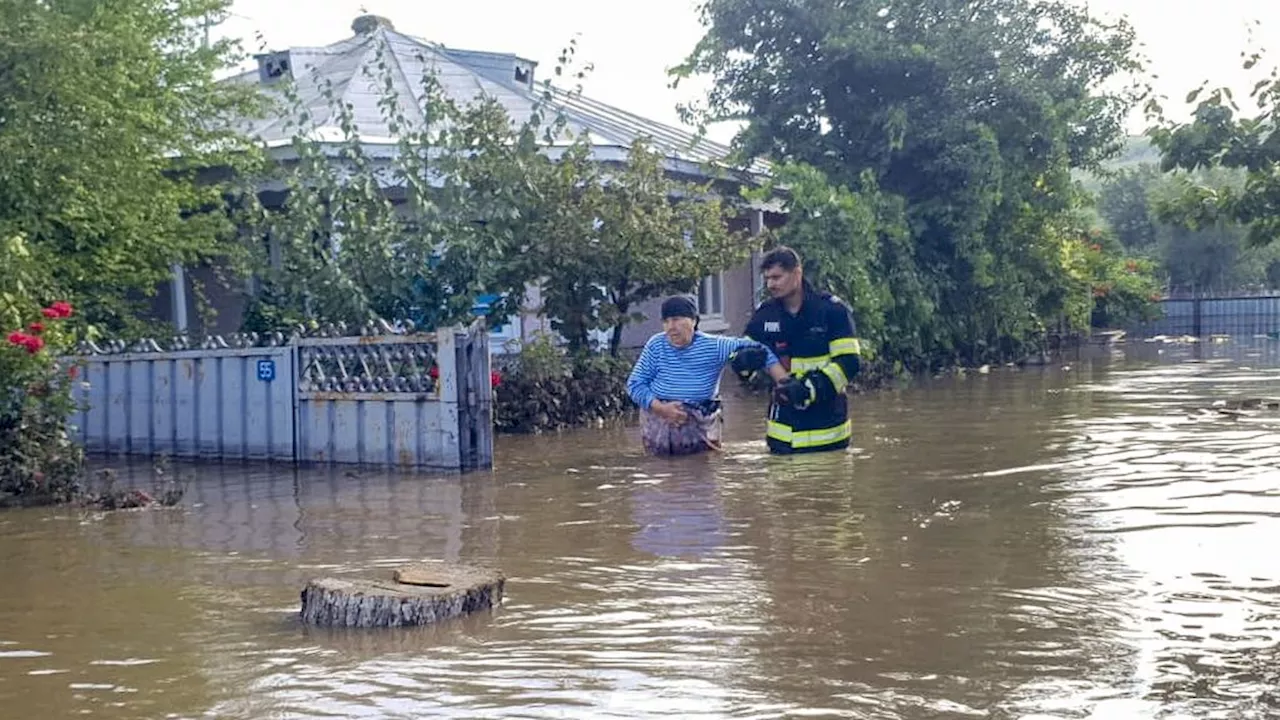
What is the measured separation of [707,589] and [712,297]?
17557mm

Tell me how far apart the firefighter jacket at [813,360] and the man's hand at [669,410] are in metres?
0.98

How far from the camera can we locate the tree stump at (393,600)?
20.6 ft

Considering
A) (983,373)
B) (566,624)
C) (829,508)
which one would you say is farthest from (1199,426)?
(983,373)

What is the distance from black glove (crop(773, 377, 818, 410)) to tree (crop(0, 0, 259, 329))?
19.2ft

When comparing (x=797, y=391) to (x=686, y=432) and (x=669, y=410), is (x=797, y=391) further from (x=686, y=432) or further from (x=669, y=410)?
(x=686, y=432)

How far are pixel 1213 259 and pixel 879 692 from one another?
1974 inches

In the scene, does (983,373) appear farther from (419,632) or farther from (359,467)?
(419,632)

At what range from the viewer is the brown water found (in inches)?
205

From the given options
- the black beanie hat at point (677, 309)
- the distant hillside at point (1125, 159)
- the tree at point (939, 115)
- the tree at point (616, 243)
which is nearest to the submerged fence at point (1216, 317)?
the distant hillside at point (1125, 159)

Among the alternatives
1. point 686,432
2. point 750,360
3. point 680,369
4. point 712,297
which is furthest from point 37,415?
point 712,297

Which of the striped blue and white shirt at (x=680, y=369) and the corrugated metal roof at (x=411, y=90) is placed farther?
the corrugated metal roof at (x=411, y=90)

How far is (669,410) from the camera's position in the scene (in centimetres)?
1165

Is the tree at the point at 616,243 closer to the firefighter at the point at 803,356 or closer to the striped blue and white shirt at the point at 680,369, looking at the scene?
the striped blue and white shirt at the point at 680,369

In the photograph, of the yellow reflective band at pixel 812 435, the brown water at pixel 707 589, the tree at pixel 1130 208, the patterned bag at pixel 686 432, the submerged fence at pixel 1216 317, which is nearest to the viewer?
the brown water at pixel 707 589
